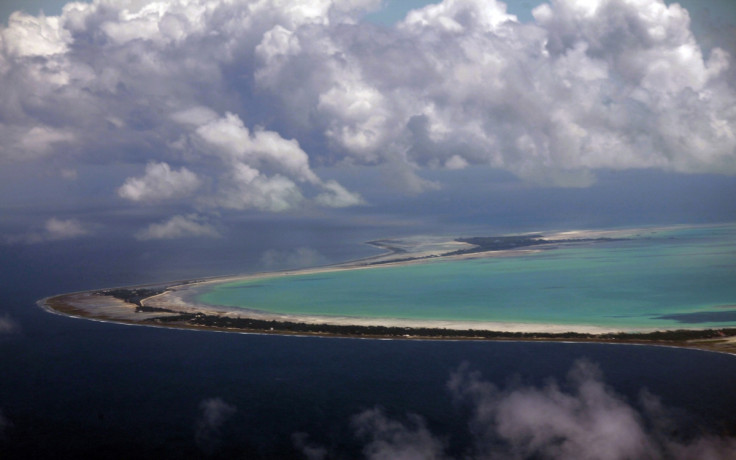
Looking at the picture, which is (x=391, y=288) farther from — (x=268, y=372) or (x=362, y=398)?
(x=362, y=398)

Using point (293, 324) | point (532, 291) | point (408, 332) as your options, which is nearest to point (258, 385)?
point (408, 332)

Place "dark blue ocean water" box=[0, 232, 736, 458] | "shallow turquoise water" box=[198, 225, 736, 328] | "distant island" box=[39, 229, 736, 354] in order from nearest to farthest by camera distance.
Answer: "dark blue ocean water" box=[0, 232, 736, 458] → "distant island" box=[39, 229, 736, 354] → "shallow turquoise water" box=[198, 225, 736, 328]

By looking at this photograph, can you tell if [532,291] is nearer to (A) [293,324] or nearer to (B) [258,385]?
(A) [293,324]

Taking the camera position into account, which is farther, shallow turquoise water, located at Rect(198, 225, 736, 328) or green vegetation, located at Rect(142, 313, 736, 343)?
shallow turquoise water, located at Rect(198, 225, 736, 328)

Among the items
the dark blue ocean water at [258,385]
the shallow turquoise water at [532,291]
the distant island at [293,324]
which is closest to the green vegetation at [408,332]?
the distant island at [293,324]

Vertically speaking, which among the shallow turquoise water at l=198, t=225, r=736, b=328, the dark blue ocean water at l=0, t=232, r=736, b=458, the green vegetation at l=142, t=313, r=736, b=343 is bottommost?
the dark blue ocean water at l=0, t=232, r=736, b=458

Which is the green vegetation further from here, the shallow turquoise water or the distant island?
the shallow turquoise water

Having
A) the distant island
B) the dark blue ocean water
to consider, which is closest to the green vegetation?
the distant island

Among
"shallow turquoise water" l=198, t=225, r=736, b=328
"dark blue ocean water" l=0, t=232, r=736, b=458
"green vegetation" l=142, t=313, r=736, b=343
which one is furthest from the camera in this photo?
"shallow turquoise water" l=198, t=225, r=736, b=328
